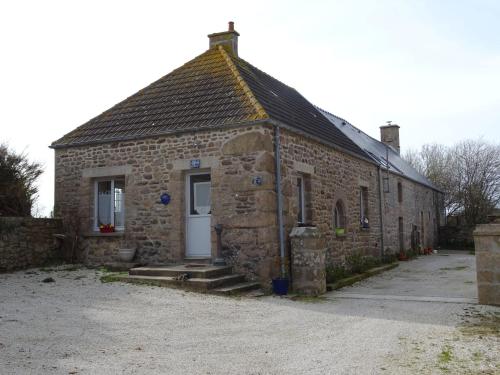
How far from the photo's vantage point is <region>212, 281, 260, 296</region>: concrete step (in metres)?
9.46

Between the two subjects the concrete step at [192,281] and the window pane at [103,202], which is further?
the window pane at [103,202]

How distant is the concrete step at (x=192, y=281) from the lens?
952 centimetres

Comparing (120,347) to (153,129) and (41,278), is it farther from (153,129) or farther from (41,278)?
(153,129)

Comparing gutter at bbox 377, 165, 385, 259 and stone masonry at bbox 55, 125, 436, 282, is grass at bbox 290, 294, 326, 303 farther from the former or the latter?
gutter at bbox 377, 165, 385, 259

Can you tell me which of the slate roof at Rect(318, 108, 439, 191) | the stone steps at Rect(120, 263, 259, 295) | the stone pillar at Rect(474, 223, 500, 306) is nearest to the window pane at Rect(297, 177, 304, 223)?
the stone steps at Rect(120, 263, 259, 295)

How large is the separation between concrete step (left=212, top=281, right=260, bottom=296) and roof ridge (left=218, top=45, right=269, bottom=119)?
3470 millimetres

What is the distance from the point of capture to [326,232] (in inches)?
520

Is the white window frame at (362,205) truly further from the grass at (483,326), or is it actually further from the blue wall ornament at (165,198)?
the grass at (483,326)

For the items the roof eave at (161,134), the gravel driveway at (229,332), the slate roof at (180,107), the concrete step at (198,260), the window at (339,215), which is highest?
the slate roof at (180,107)

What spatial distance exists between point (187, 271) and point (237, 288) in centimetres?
107

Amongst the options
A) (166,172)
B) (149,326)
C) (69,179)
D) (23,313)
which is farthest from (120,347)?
(69,179)

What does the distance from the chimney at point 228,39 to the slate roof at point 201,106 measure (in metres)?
0.35

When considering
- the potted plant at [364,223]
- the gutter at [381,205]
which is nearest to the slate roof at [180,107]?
the potted plant at [364,223]

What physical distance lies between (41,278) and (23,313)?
3.43 meters
